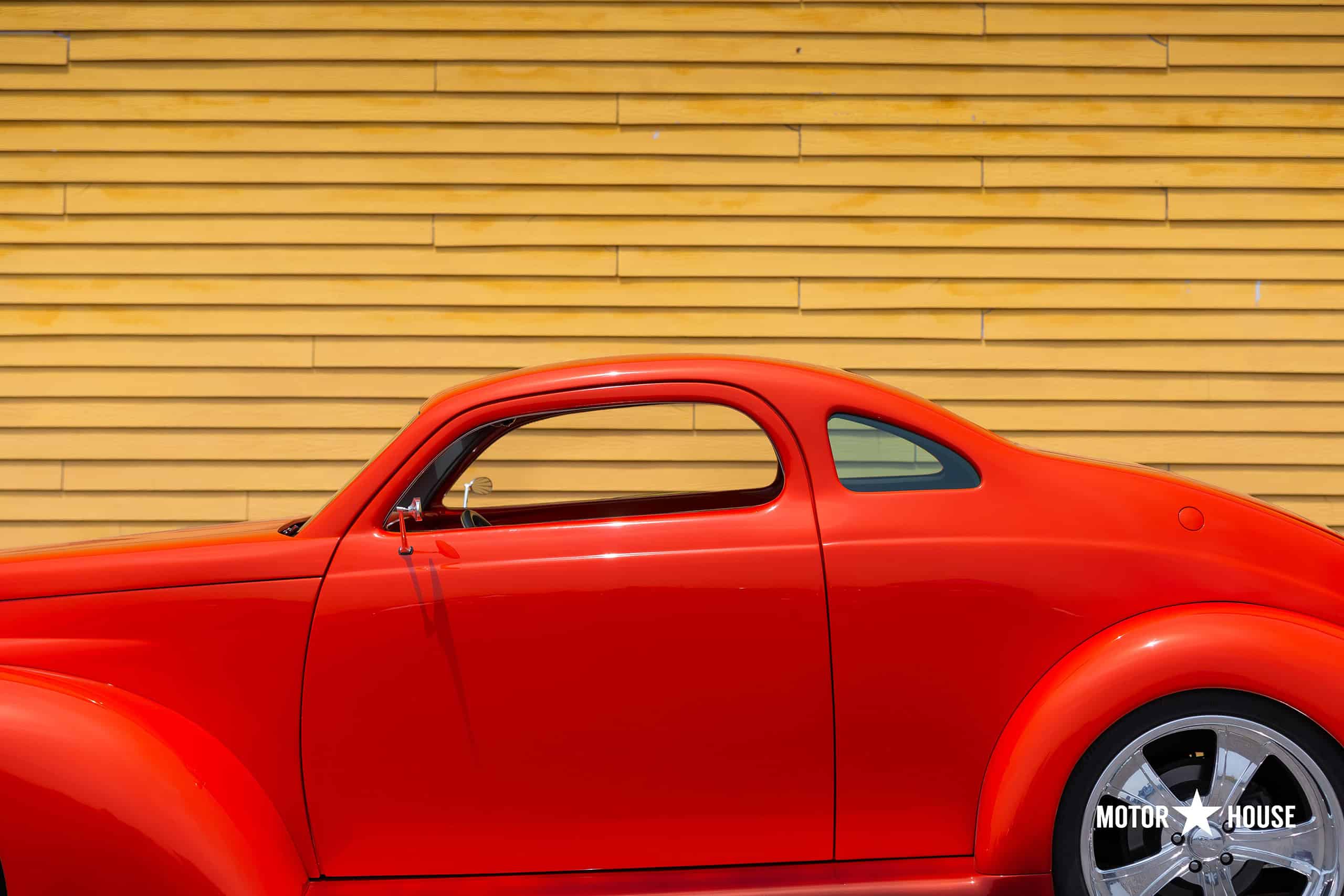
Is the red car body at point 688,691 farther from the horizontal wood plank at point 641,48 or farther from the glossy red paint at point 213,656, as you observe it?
the horizontal wood plank at point 641,48

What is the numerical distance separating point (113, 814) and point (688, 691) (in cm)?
124

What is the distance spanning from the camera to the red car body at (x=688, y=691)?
7.20 ft

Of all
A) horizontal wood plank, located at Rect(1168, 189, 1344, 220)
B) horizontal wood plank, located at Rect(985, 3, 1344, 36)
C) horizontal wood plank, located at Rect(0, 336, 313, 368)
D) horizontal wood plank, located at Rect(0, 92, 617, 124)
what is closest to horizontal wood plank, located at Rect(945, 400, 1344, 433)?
horizontal wood plank, located at Rect(1168, 189, 1344, 220)

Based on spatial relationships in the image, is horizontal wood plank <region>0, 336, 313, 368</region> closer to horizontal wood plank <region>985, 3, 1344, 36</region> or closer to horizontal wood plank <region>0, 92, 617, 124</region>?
horizontal wood plank <region>0, 92, 617, 124</region>

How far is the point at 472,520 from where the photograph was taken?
266 cm

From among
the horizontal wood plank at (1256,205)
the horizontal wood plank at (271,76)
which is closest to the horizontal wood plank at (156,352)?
the horizontal wood plank at (271,76)

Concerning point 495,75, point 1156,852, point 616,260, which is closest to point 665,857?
point 1156,852

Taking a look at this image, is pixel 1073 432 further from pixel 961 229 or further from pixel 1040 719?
pixel 1040 719

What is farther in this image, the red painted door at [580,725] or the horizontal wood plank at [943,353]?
the horizontal wood plank at [943,353]

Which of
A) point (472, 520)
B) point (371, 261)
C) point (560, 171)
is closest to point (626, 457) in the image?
point (560, 171)

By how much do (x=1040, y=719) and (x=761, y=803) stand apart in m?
0.65

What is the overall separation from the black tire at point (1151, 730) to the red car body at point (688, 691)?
0.04 m

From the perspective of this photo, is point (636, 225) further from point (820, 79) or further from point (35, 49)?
point (35, 49)

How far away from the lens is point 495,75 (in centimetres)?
471
